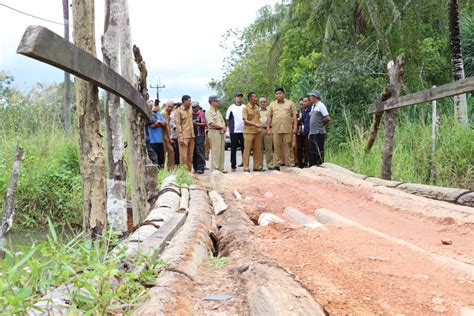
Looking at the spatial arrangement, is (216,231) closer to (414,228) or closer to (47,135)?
(414,228)

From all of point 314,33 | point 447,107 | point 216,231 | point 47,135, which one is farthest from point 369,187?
point 314,33

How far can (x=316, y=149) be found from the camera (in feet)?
33.8

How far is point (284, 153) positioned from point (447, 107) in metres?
3.59

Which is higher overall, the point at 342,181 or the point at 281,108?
the point at 281,108

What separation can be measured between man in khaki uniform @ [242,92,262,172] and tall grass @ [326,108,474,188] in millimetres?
2004

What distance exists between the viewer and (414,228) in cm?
457

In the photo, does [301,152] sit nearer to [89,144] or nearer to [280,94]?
[280,94]

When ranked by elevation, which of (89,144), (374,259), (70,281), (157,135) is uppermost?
(157,135)

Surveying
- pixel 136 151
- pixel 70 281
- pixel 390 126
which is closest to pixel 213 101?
pixel 390 126

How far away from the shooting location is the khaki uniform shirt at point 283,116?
10.8 metres

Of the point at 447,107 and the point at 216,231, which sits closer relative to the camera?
the point at 216,231

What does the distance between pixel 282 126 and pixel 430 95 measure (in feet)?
15.4

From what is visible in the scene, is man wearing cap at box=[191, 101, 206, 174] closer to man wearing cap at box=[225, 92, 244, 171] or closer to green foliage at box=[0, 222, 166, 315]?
man wearing cap at box=[225, 92, 244, 171]

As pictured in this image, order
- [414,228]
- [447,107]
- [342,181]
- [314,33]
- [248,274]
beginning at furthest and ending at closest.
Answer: [314,33] → [447,107] → [342,181] → [414,228] → [248,274]
